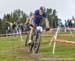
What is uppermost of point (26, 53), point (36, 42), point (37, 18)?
point (37, 18)

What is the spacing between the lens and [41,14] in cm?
1770

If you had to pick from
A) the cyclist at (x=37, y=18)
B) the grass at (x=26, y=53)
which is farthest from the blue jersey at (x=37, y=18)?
the grass at (x=26, y=53)

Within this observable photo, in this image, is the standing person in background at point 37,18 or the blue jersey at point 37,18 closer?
the standing person in background at point 37,18

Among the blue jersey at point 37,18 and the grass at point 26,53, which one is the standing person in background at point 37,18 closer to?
the blue jersey at point 37,18

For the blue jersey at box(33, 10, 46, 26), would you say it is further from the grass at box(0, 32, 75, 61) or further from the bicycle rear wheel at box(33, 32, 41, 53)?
the grass at box(0, 32, 75, 61)

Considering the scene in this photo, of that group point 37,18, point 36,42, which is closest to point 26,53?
point 36,42

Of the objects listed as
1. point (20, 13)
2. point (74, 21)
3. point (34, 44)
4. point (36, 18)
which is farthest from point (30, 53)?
point (20, 13)

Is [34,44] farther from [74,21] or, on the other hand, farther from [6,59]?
[74,21]

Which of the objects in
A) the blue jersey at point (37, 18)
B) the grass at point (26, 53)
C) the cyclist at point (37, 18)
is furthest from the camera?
the blue jersey at point (37, 18)

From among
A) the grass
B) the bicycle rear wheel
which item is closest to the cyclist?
the bicycle rear wheel

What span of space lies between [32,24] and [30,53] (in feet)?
4.32

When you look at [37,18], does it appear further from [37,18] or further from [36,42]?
[36,42]

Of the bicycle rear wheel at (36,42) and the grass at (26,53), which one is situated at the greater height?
the bicycle rear wheel at (36,42)

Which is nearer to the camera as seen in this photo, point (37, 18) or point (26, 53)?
point (37, 18)
